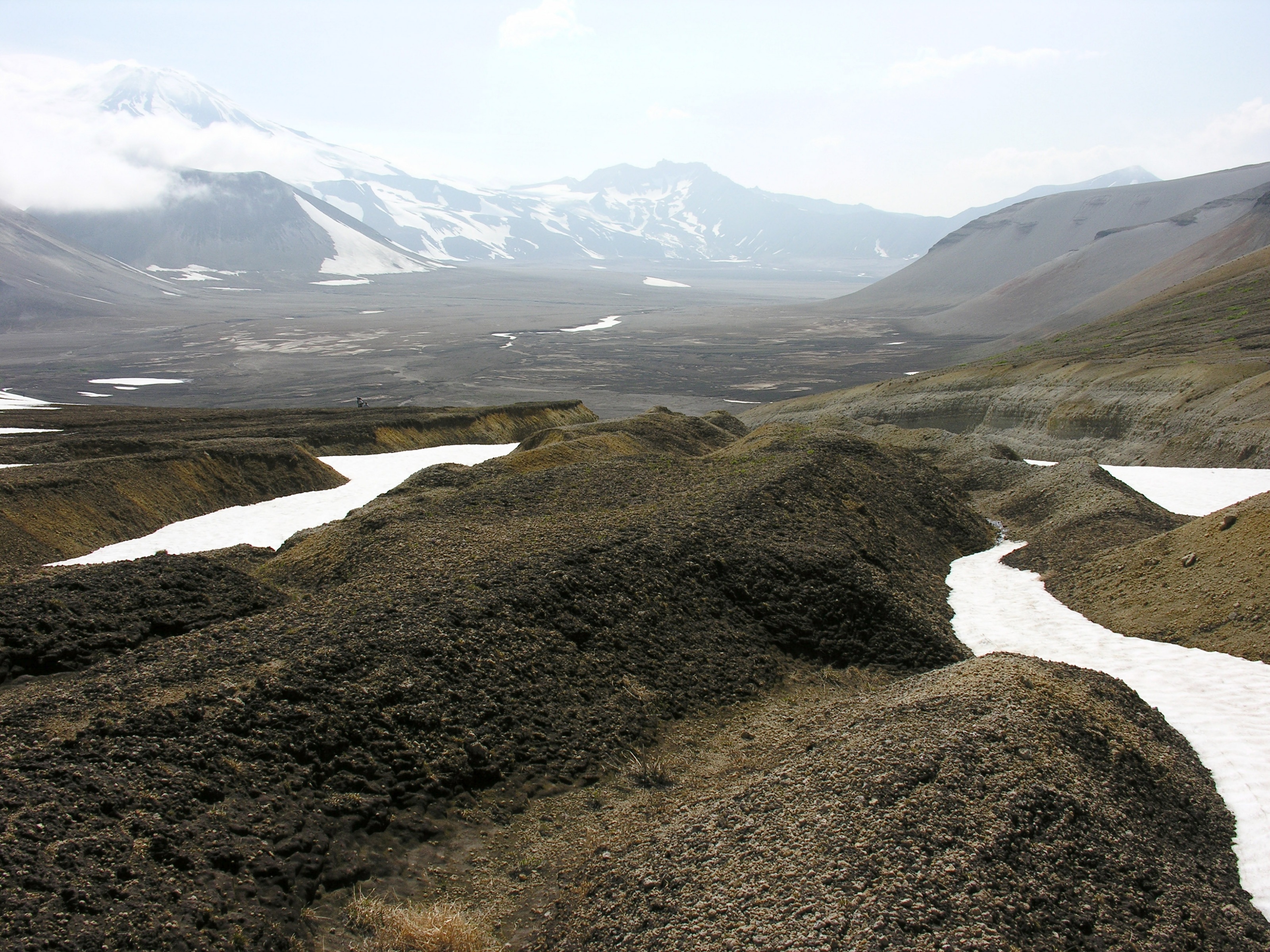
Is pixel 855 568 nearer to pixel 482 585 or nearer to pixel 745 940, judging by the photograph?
pixel 482 585

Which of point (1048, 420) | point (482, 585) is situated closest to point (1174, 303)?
point (1048, 420)

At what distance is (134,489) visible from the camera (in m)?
25.1

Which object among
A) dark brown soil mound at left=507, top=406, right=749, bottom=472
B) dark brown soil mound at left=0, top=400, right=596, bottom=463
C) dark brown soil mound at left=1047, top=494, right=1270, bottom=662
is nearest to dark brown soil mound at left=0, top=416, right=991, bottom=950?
dark brown soil mound at left=1047, top=494, right=1270, bottom=662

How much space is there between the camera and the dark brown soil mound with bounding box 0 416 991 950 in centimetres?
632

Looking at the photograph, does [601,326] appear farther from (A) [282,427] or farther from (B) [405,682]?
(B) [405,682]

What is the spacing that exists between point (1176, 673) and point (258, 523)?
22415 mm

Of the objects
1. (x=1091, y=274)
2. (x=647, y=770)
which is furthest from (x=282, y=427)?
(x=1091, y=274)

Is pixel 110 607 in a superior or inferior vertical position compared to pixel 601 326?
inferior

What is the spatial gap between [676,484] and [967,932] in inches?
519

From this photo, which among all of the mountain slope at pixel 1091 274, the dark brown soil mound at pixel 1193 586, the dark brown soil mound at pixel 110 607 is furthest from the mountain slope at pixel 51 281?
the dark brown soil mound at pixel 1193 586

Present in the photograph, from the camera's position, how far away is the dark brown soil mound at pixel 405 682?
6316 millimetres

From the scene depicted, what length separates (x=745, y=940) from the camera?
19.6 ft

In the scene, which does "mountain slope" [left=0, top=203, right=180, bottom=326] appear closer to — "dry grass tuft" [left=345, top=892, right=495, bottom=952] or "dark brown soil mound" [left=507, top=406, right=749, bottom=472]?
"dark brown soil mound" [left=507, top=406, right=749, bottom=472]

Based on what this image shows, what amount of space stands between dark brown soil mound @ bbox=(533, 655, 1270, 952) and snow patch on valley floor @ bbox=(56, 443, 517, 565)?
1375 cm
